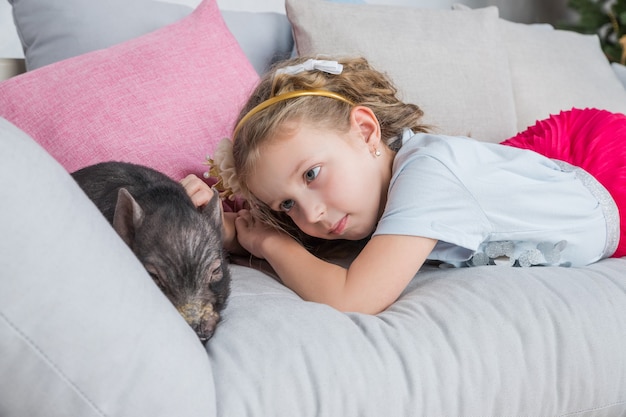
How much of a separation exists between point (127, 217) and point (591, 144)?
1.28 m

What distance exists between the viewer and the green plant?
3.95 metres

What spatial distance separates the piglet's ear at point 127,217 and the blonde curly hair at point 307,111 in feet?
1.35

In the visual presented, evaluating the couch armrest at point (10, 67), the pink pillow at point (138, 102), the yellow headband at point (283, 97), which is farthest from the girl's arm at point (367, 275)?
the couch armrest at point (10, 67)

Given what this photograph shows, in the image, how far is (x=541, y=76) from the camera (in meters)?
2.51

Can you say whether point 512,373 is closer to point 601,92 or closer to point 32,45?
point 32,45

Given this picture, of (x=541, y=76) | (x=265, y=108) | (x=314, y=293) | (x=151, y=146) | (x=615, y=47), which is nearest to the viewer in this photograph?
(x=314, y=293)

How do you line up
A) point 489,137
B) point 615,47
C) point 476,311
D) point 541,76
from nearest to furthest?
point 476,311
point 489,137
point 541,76
point 615,47

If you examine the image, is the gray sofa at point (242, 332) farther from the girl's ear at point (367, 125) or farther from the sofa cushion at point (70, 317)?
the girl's ear at point (367, 125)

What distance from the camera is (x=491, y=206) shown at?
1431mm

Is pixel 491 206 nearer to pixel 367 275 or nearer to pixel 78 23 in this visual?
pixel 367 275

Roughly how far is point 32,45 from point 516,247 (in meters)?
1.35

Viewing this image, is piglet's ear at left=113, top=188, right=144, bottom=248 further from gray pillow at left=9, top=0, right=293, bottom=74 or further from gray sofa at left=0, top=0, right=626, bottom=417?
gray pillow at left=9, top=0, right=293, bottom=74

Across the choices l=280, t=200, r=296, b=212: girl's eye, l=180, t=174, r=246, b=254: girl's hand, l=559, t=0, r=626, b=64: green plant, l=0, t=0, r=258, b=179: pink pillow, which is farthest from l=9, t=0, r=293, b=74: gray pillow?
l=559, t=0, r=626, b=64: green plant

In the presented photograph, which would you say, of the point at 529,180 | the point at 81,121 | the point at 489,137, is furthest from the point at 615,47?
the point at 81,121
